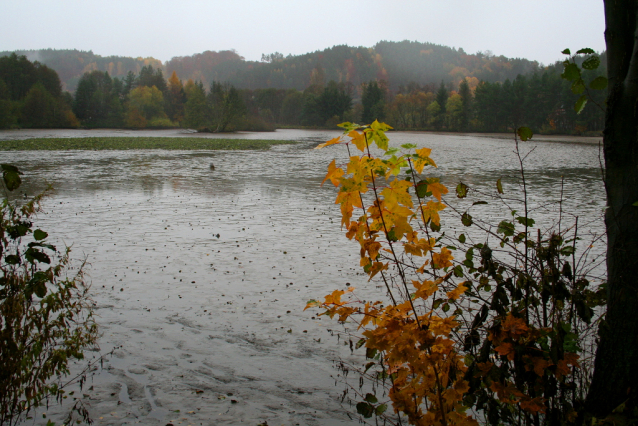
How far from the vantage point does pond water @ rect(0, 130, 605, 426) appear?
3959mm

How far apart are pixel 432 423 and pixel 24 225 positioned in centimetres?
244

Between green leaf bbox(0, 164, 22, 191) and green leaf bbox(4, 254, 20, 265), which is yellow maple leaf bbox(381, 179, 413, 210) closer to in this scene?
green leaf bbox(0, 164, 22, 191)

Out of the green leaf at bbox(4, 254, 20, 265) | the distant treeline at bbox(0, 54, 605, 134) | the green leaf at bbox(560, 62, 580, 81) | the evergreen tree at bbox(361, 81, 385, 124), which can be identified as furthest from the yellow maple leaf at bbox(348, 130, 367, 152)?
the evergreen tree at bbox(361, 81, 385, 124)

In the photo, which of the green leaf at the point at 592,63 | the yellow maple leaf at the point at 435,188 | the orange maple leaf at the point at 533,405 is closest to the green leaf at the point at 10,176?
the yellow maple leaf at the point at 435,188

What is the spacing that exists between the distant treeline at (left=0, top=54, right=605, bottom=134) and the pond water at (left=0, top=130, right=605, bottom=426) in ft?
214

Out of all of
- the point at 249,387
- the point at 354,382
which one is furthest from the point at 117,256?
the point at 354,382

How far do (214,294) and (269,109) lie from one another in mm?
126428

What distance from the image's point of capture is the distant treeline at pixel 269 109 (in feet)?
265

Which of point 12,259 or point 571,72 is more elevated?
point 571,72

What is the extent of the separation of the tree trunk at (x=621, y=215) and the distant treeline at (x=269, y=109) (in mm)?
71797

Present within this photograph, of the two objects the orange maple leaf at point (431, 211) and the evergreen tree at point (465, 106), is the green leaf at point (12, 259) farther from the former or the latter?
the evergreen tree at point (465, 106)

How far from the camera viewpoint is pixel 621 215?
249cm

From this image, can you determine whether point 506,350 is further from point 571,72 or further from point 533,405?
point 571,72

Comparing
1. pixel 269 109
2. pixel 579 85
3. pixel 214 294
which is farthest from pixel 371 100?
pixel 579 85
